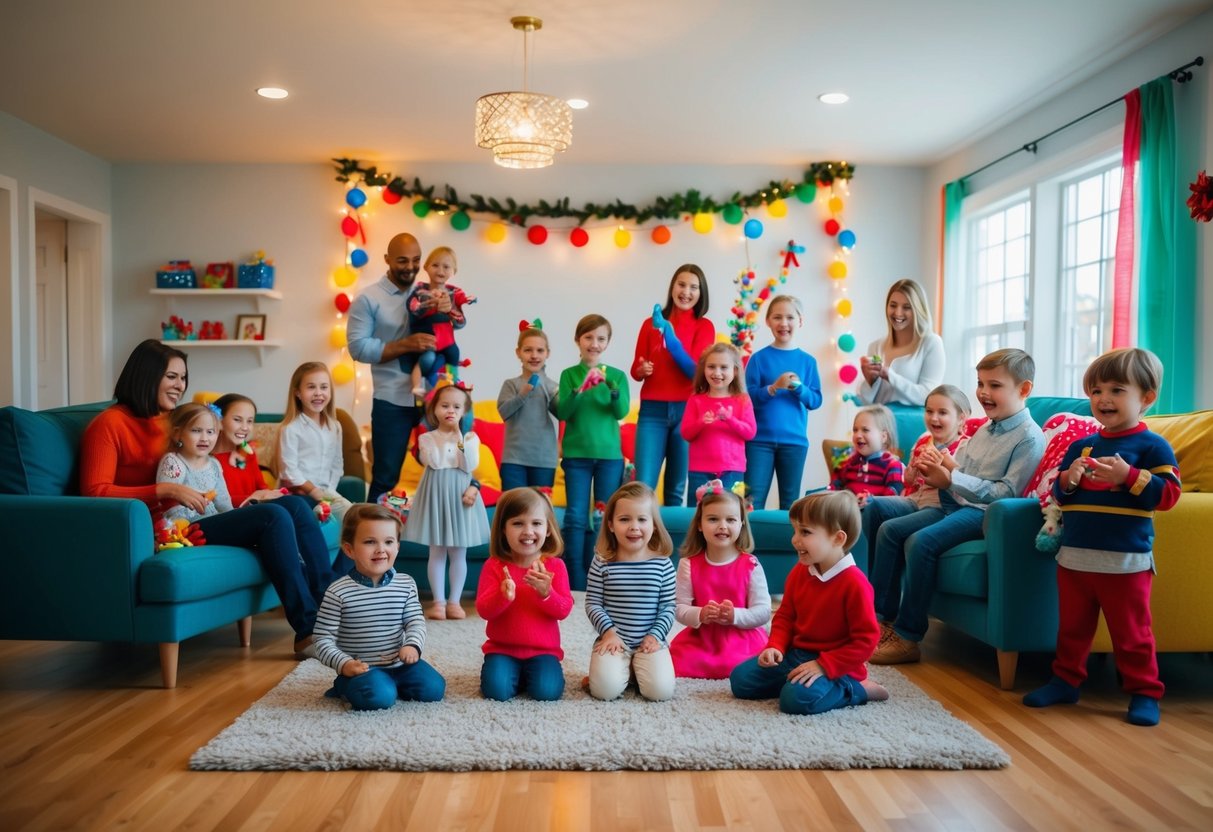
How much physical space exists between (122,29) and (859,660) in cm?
399

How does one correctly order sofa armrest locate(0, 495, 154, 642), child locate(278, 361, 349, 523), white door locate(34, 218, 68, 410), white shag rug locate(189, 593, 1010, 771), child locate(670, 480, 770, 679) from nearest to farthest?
white shag rug locate(189, 593, 1010, 771), sofa armrest locate(0, 495, 154, 642), child locate(670, 480, 770, 679), child locate(278, 361, 349, 523), white door locate(34, 218, 68, 410)

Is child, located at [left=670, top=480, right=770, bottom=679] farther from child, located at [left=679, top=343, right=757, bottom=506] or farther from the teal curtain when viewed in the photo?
the teal curtain

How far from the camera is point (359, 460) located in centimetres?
497

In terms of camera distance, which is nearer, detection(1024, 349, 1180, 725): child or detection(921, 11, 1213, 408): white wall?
detection(1024, 349, 1180, 725): child

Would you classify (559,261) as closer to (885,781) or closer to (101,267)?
(101,267)

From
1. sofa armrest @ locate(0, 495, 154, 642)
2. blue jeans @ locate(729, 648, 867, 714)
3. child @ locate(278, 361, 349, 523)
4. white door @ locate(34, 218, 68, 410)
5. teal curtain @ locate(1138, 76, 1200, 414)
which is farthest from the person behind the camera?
white door @ locate(34, 218, 68, 410)

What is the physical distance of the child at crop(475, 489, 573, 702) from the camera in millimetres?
2971

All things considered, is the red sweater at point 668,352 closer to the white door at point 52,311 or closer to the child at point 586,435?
the child at point 586,435

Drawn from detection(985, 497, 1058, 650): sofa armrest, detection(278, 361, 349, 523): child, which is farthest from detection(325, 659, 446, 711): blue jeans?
detection(985, 497, 1058, 650): sofa armrest

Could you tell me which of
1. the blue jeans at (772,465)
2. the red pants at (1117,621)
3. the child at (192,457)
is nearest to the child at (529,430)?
the blue jeans at (772,465)

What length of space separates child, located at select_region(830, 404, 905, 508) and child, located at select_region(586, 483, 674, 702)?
134cm

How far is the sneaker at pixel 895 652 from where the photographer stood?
3.48 metres

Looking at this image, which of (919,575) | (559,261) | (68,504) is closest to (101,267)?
(559,261)

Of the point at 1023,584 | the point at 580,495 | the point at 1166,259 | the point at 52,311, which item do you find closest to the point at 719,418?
the point at 580,495
